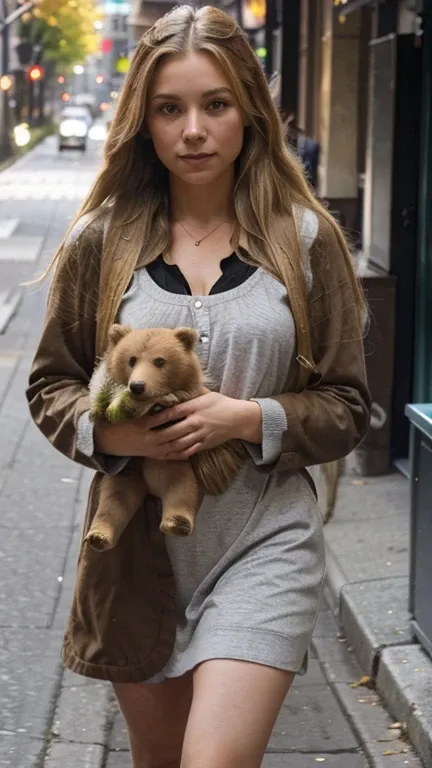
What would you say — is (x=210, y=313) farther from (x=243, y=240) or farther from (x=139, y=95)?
(x=139, y=95)

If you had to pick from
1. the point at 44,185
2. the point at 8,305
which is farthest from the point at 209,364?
the point at 44,185

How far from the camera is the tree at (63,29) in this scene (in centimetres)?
5846

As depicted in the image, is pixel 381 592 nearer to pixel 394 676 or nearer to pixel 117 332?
pixel 394 676

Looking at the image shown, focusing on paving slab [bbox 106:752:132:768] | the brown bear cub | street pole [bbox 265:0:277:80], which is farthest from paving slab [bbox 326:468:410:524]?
street pole [bbox 265:0:277:80]

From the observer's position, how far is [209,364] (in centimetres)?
289

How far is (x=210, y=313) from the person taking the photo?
2.87m

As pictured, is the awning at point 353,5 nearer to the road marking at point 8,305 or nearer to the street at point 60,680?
the street at point 60,680

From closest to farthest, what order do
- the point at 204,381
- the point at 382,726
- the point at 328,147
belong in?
the point at 204,381 < the point at 382,726 < the point at 328,147

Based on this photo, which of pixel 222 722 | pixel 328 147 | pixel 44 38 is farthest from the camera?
pixel 44 38

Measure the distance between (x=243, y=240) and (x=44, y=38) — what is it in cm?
7274

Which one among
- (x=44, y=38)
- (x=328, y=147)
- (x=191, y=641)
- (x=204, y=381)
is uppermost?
(x=204, y=381)

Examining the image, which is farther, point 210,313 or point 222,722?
point 210,313

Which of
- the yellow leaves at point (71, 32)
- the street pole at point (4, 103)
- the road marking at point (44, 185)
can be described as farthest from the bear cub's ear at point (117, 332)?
the yellow leaves at point (71, 32)

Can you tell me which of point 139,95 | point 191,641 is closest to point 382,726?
point 191,641
